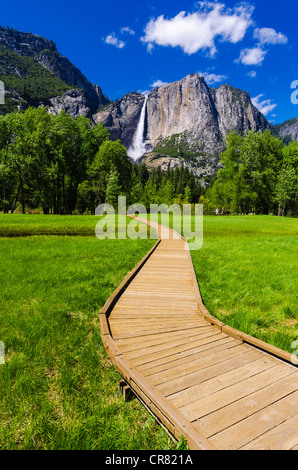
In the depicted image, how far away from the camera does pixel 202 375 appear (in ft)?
10.6

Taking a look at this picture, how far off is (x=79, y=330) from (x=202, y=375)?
2687 mm

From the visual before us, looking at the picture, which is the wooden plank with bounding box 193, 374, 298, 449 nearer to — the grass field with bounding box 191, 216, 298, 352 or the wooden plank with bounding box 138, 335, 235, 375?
the wooden plank with bounding box 138, 335, 235, 375

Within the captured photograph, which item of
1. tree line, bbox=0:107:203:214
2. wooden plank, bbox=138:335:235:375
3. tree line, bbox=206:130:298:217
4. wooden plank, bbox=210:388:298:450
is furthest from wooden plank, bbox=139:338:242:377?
tree line, bbox=206:130:298:217

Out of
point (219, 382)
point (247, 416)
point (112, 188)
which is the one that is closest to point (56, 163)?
point (112, 188)

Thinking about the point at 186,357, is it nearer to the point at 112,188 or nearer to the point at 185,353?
the point at 185,353

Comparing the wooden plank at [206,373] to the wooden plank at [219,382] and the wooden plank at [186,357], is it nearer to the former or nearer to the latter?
the wooden plank at [219,382]

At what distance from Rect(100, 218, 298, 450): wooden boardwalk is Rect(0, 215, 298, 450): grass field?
31 cm

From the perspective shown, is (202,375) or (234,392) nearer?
(234,392)

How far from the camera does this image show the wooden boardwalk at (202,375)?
2375mm

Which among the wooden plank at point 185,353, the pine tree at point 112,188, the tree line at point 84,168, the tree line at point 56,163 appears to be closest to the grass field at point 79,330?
the wooden plank at point 185,353

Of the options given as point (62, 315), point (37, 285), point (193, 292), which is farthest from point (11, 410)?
point (193, 292)

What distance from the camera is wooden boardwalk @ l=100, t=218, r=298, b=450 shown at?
2.38 meters

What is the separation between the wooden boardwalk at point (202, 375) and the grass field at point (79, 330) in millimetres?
311
